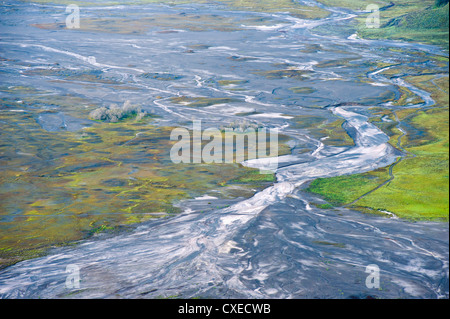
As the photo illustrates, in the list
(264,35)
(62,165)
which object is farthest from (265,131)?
(264,35)

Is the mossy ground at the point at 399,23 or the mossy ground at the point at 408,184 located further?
the mossy ground at the point at 399,23

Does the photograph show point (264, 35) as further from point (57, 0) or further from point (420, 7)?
point (57, 0)

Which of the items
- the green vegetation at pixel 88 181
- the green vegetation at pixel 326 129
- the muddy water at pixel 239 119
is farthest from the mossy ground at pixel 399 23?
the green vegetation at pixel 88 181

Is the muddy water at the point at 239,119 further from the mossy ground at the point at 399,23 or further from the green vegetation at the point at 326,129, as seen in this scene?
the mossy ground at the point at 399,23

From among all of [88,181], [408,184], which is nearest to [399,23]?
[408,184]

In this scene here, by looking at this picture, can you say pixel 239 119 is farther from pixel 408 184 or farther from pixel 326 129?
pixel 408 184

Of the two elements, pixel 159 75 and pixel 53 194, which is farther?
pixel 159 75

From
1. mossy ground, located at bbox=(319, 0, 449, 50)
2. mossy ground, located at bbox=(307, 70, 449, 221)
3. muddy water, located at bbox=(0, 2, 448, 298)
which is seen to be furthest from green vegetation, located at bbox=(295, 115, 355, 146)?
mossy ground, located at bbox=(319, 0, 449, 50)
